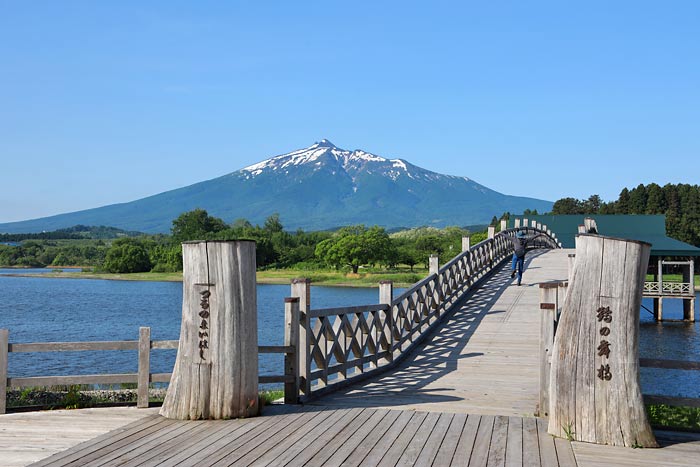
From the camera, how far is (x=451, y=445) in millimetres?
6594

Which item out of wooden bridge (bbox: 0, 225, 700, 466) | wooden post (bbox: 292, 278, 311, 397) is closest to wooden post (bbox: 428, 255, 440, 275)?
wooden bridge (bbox: 0, 225, 700, 466)

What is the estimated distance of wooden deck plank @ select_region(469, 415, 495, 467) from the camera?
20.0 feet

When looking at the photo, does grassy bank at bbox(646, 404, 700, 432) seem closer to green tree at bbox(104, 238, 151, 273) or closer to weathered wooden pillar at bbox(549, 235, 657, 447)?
weathered wooden pillar at bbox(549, 235, 657, 447)

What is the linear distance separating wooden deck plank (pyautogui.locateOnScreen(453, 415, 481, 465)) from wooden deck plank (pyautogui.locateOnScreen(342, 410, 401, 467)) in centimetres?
73

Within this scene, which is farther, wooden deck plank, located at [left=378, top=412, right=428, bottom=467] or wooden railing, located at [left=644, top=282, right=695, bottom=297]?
wooden railing, located at [left=644, top=282, right=695, bottom=297]

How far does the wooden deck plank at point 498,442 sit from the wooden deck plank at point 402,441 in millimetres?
734

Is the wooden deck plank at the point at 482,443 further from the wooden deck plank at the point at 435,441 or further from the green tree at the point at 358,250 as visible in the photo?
the green tree at the point at 358,250

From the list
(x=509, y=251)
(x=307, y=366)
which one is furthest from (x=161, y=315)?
(x=307, y=366)

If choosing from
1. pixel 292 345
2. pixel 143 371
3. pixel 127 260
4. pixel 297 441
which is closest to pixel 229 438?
pixel 297 441

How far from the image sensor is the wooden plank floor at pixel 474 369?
8.91 m

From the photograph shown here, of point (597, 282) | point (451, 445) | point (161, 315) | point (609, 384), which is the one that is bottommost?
point (161, 315)

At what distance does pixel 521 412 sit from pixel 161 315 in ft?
135

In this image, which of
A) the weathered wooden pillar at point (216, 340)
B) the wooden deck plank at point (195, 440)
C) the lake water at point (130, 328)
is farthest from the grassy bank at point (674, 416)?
the lake water at point (130, 328)

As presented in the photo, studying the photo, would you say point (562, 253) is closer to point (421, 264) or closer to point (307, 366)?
point (307, 366)
